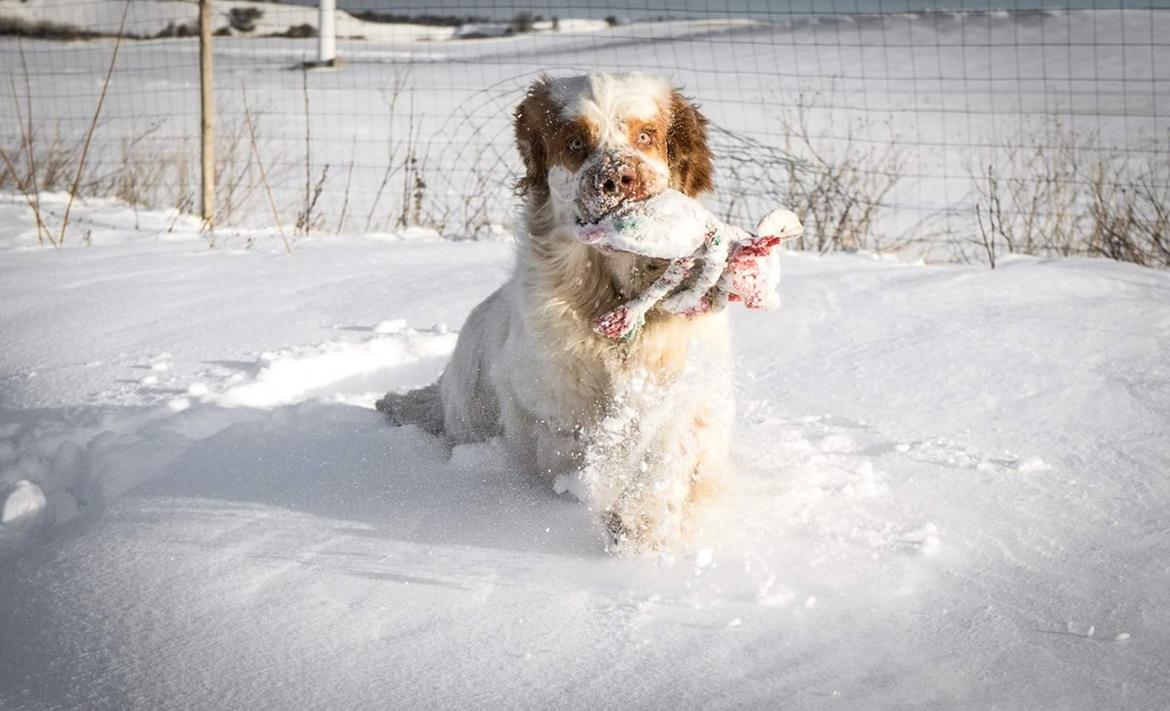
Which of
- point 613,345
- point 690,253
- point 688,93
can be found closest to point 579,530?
point 613,345

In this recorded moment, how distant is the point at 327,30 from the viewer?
40.0ft

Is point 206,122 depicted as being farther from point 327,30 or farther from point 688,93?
point 688,93

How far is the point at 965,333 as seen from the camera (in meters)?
3.94

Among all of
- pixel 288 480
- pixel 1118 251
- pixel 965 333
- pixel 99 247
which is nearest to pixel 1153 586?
pixel 965 333

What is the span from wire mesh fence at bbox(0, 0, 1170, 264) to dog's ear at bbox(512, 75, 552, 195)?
80cm

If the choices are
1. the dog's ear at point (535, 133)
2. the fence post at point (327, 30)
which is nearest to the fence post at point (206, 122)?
the fence post at point (327, 30)

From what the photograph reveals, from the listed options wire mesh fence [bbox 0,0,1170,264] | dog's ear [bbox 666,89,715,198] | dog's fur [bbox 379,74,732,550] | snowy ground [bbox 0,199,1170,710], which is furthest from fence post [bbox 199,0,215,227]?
dog's ear [bbox 666,89,715,198]

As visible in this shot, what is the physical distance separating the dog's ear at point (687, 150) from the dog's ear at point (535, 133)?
14.1 inches

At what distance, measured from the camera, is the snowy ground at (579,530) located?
1.85m

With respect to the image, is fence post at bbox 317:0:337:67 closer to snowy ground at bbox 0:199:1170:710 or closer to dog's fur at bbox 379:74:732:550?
snowy ground at bbox 0:199:1170:710

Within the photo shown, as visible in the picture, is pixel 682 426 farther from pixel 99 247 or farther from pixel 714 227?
pixel 99 247

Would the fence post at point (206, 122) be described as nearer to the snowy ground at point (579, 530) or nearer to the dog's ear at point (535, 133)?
the snowy ground at point (579, 530)

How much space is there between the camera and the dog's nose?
7.53ft

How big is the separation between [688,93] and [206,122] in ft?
34.8
